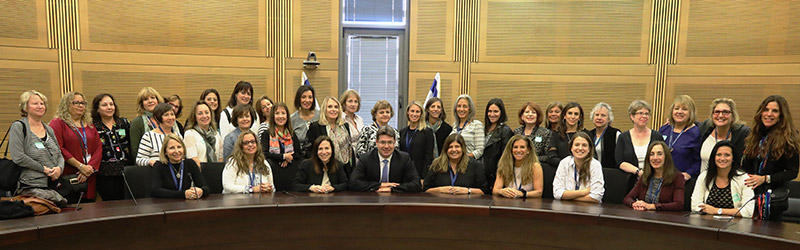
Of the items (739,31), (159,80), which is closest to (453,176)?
(159,80)

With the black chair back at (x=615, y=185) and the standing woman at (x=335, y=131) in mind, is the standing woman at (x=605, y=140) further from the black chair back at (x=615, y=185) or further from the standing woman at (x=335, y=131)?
the standing woman at (x=335, y=131)

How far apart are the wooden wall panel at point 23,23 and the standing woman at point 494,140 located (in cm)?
489

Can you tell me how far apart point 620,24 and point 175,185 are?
560 cm

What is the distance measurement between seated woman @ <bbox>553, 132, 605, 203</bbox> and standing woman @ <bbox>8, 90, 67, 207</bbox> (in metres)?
3.58

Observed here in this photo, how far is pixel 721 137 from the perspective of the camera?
382 centimetres

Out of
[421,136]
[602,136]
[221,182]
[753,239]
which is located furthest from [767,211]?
[221,182]

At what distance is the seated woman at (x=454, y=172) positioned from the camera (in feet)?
12.6

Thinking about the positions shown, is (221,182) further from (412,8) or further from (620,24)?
(620,24)

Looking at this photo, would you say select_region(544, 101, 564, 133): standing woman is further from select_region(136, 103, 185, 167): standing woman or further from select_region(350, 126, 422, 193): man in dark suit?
select_region(136, 103, 185, 167): standing woman

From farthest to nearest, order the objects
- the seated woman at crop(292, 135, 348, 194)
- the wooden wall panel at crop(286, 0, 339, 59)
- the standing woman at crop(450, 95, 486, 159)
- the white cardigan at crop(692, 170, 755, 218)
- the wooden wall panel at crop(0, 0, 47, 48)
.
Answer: the wooden wall panel at crop(286, 0, 339, 59) → the wooden wall panel at crop(0, 0, 47, 48) → the standing woman at crop(450, 95, 486, 159) → the seated woman at crop(292, 135, 348, 194) → the white cardigan at crop(692, 170, 755, 218)

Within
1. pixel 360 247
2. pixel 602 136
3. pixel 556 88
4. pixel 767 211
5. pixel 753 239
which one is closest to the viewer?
pixel 753 239

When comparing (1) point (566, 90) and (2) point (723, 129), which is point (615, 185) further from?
(1) point (566, 90)

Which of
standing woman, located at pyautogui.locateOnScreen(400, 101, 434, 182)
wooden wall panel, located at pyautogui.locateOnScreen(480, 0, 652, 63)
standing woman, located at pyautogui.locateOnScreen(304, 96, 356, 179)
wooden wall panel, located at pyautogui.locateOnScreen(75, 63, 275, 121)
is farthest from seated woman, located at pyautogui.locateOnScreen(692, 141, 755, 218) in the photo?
wooden wall panel, located at pyautogui.locateOnScreen(75, 63, 275, 121)

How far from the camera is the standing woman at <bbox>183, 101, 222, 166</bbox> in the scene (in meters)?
4.08
